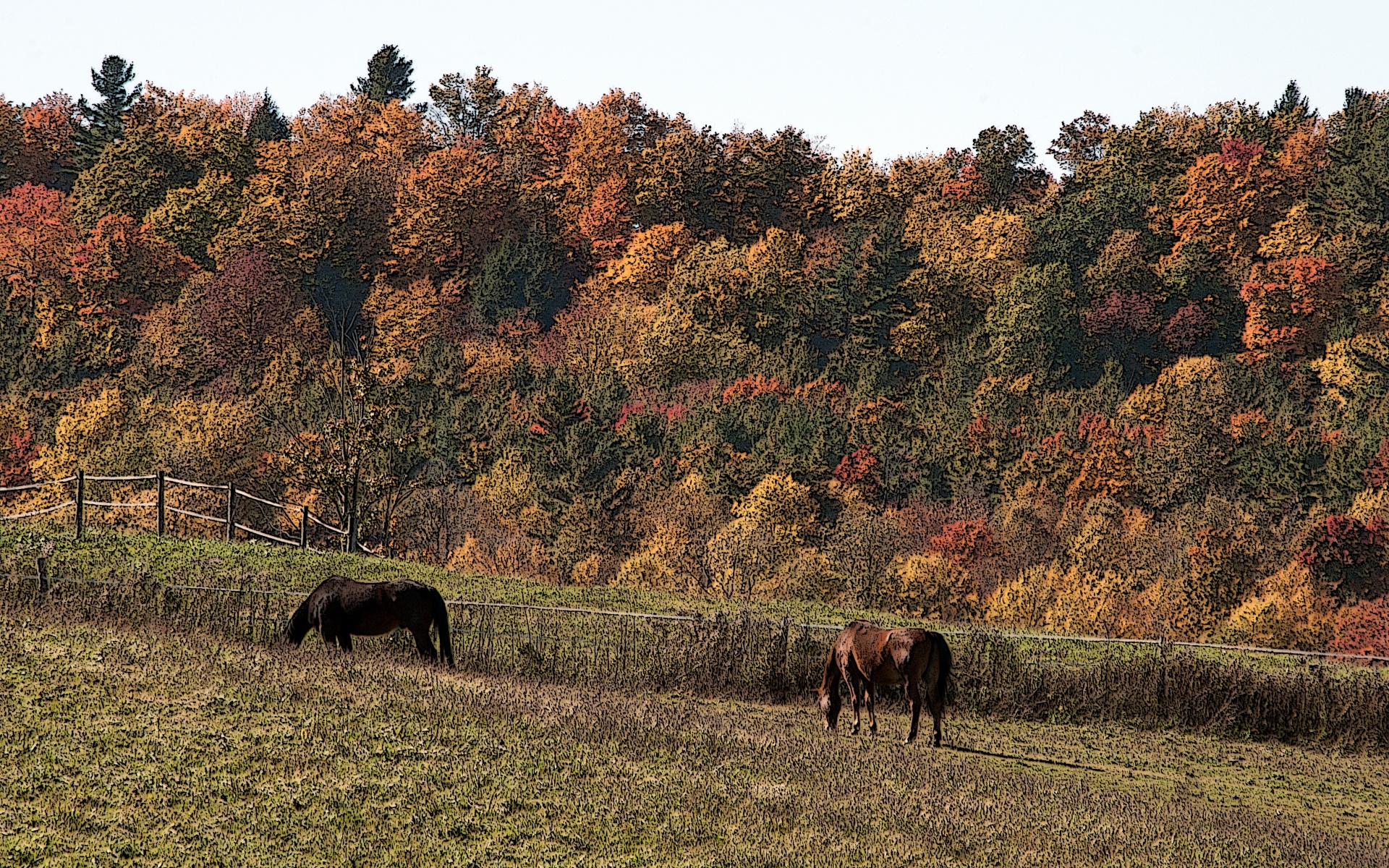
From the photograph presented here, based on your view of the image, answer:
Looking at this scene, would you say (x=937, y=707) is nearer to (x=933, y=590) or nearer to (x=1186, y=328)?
(x=933, y=590)

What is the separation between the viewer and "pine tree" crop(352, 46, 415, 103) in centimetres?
13038

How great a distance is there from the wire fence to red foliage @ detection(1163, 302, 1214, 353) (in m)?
62.4

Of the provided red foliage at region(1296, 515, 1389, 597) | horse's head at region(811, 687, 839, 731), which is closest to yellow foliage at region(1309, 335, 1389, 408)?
red foliage at region(1296, 515, 1389, 597)

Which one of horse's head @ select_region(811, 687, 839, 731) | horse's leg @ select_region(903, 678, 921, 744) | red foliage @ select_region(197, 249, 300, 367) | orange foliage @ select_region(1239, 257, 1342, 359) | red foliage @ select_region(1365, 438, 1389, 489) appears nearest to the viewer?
horse's leg @ select_region(903, 678, 921, 744)

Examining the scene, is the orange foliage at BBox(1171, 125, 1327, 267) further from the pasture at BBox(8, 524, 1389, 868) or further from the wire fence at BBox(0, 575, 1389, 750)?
the wire fence at BBox(0, 575, 1389, 750)

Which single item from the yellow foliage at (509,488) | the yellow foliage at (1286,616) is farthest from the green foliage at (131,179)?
the yellow foliage at (1286,616)

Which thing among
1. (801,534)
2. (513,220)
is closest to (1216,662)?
(801,534)

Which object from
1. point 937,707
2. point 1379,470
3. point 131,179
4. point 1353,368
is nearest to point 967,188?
point 1353,368

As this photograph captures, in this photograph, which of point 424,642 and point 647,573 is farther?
point 647,573

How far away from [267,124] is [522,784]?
119 metres

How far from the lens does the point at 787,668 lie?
21.4 metres

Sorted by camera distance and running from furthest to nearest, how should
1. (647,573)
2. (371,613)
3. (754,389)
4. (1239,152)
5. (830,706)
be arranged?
(1239,152), (754,389), (647,573), (371,613), (830,706)

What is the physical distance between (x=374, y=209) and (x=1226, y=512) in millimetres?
69501

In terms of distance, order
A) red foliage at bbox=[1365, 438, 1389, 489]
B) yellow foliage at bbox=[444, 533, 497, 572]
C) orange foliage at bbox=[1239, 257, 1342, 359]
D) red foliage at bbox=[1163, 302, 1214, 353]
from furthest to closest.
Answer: red foliage at bbox=[1163, 302, 1214, 353] → orange foliage at bbox=[1239, 257, 1342, 359] → yellow foliage at bbox=[444, 533, 497, 572] → red foliage at bbox=[1365, 438, 1389, 489]
